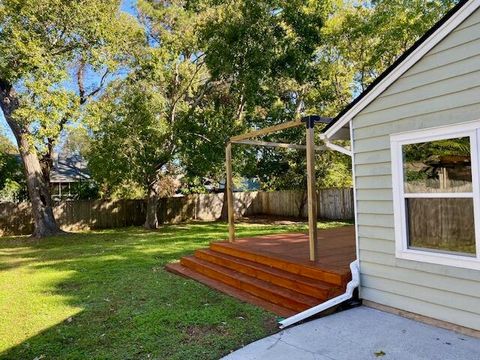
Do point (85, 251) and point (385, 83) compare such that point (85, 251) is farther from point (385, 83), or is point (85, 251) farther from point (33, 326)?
point (385, 83)

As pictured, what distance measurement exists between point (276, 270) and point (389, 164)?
2.31 metres

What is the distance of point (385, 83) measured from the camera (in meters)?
4.54

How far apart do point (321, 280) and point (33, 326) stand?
3.65 meters

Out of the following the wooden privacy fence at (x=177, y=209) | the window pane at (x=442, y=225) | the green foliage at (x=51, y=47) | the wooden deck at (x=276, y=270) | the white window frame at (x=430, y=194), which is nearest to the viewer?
the white window frame at (x=430, y=194)

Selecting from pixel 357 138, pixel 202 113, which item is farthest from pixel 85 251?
pixel 357 138

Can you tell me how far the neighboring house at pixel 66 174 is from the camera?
2104 cm

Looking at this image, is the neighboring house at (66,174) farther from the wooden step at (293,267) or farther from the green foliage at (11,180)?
the wooden step at (293,267)

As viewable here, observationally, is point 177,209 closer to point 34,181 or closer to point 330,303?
point 34,181

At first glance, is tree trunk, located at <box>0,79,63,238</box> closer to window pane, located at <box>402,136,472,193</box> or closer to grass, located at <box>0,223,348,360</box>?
grass, located at <box>0,223,348,360</box>

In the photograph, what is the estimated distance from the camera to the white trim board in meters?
3.74

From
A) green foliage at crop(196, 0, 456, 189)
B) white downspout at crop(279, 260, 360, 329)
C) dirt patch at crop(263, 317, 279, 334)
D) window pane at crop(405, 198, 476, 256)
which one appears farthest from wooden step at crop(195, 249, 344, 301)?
green foliage at crop(196, 0, 456, 189)

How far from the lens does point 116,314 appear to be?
498 centimetres

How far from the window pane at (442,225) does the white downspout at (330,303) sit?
0.84 metres

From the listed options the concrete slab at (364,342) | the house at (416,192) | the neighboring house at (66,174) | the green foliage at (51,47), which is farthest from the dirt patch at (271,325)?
the neighboring house at (66,174)
